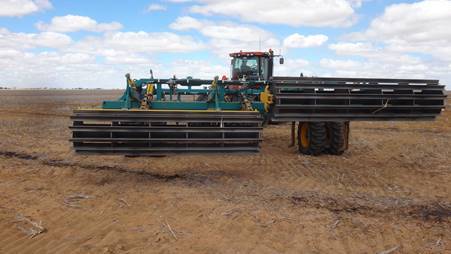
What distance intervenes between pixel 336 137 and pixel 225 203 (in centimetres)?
429

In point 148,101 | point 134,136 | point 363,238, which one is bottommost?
point 363,238

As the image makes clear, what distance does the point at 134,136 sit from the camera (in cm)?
637

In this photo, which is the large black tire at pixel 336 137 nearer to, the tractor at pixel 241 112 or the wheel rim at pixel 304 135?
the tractor at pixel 241 112

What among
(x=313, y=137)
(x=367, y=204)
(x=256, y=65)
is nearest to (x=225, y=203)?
(x=367, y=204)

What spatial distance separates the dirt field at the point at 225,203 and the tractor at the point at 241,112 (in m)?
0.52

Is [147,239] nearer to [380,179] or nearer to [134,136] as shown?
[134,136]

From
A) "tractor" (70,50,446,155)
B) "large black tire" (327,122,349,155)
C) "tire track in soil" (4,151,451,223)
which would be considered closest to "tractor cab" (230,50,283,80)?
"large black tire" (327,122,349,155)

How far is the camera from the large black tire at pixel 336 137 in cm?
922

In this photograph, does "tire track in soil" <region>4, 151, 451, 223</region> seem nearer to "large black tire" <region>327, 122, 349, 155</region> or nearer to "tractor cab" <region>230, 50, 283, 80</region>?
"large black tire" <region>327, 122, 349, 155</region>

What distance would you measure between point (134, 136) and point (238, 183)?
1.77m

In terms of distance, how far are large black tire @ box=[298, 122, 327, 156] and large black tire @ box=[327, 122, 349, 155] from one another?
0.16m

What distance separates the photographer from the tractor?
6352mm

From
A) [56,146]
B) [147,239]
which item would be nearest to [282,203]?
[147,239]

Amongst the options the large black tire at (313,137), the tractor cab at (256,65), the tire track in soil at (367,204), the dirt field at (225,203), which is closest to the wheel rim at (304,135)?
the large black tire at (313,137)
